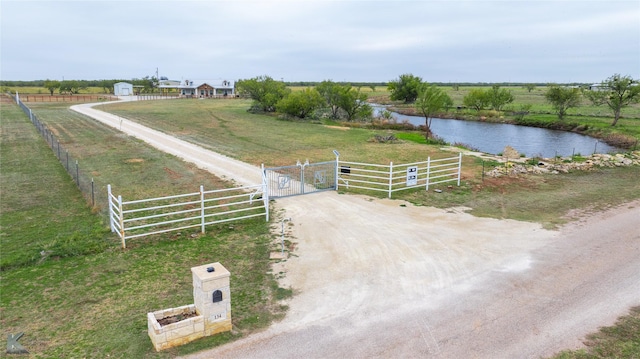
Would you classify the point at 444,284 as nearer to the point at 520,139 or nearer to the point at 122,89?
the point at 520,139

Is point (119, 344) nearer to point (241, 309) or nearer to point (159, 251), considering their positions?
point (241, 309)

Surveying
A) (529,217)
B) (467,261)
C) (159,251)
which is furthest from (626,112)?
(159,251)

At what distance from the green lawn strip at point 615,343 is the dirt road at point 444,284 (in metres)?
0.17

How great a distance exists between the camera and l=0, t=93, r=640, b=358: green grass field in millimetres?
7465

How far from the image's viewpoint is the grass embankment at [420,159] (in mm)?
15391

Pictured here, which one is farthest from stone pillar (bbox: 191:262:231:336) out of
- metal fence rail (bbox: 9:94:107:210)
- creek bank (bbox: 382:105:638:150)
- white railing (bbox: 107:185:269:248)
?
creek bank (bbox: 382:105:638:150)

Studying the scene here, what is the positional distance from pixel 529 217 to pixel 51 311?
1282 cm

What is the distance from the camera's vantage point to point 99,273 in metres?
9.53

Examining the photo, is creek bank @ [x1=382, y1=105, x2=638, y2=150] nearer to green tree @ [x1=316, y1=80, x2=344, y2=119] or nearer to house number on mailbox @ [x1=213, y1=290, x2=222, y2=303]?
green tree @ [x1=316, y1=80, x2=344, y2=119]

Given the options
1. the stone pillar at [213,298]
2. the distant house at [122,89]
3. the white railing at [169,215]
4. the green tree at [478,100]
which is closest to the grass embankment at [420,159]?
the white railing at [169,215]

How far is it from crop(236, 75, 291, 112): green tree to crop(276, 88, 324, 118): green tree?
242 inches

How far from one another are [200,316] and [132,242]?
17.6 ft

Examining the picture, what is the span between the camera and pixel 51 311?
7.93 meters

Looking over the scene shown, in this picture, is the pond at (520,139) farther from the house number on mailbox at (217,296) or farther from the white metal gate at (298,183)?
the house number on mailbox at (217,296)
